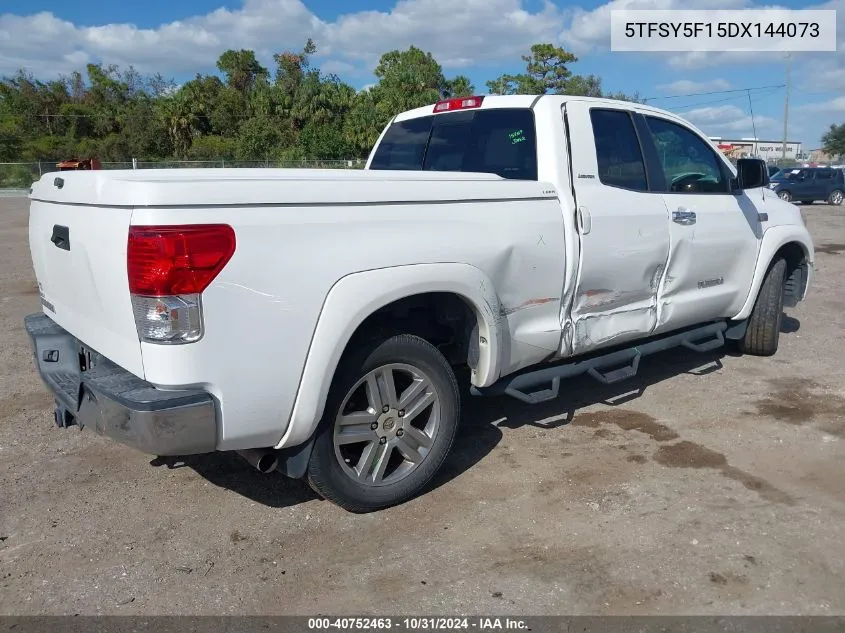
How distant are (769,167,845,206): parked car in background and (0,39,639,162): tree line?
11.1 m

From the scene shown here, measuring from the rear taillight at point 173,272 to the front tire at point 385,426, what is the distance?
2.60 ft

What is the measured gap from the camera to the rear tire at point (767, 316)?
19.8 ft

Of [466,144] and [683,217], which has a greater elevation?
[466,144]

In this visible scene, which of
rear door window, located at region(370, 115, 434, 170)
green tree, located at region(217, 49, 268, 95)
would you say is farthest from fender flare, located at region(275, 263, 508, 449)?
green tree, located at region(217, 49, 268, 95)

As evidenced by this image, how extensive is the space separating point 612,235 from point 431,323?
1224 millimetres

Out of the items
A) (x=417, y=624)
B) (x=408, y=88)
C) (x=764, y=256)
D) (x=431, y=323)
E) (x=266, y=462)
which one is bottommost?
(x=417, y=624)

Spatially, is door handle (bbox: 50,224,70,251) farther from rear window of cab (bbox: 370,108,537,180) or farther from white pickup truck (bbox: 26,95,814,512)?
rear window of cab (bbox: 370,108,537,180)

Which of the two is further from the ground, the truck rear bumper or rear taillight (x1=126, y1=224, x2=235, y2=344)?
rear taillight (x1=126, y1=224, x2=235, y2=344)

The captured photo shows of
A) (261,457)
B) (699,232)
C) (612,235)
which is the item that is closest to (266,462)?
(261,457)

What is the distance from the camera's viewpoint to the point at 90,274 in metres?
3.11

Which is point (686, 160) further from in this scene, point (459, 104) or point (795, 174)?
point (795, 174)

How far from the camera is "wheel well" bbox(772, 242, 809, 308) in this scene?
639 centimetres

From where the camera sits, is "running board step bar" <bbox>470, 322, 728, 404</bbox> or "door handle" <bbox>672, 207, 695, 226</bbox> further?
"door handle" <bbox>672, 207, 695, 226</bbox>

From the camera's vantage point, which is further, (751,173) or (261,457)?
(751,173)
